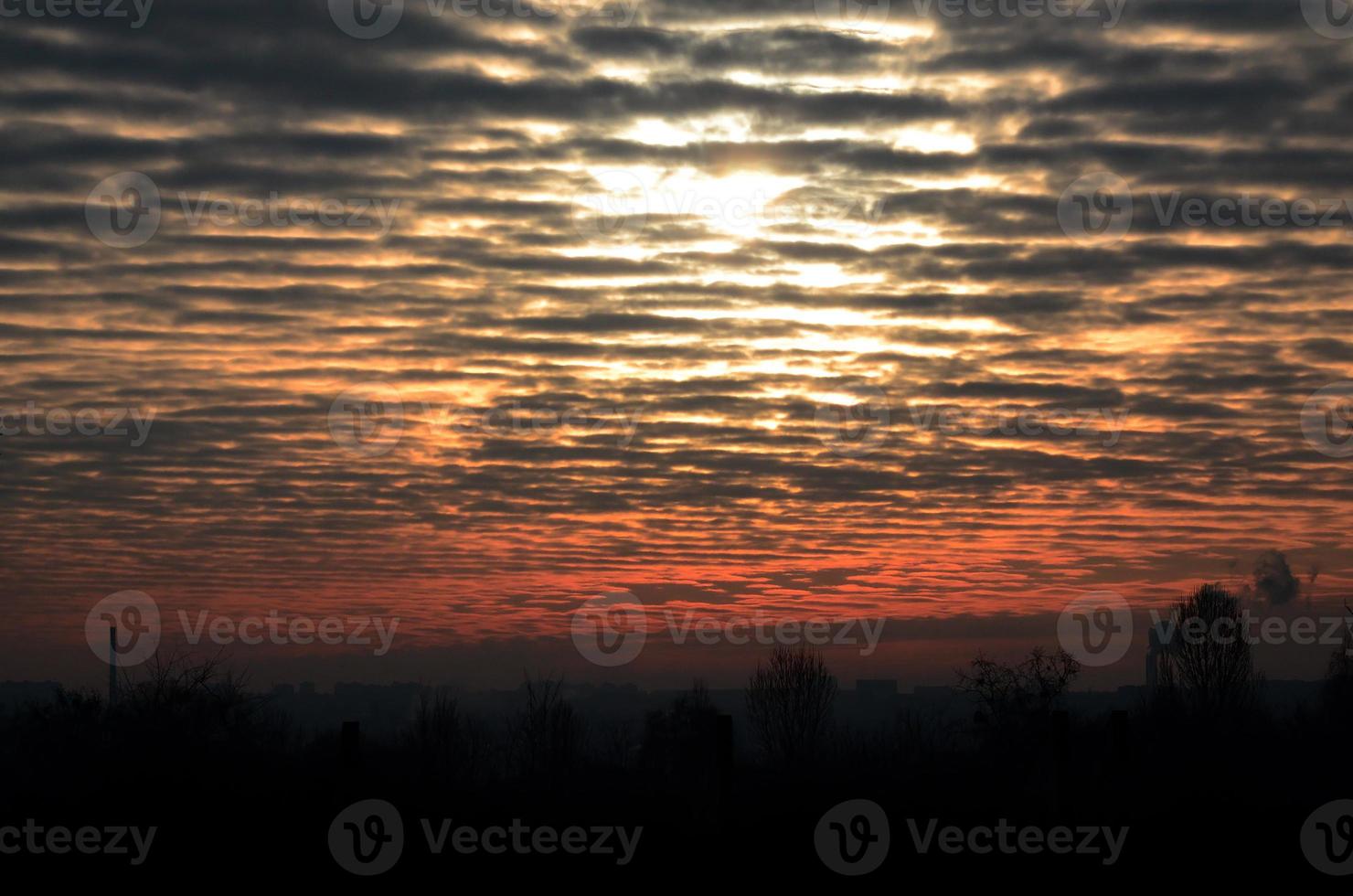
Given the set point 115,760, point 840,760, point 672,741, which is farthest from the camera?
point 672,741

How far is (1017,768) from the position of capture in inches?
1232

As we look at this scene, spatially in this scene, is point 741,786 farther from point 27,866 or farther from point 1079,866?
point 27,866

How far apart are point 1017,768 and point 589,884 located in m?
15.0

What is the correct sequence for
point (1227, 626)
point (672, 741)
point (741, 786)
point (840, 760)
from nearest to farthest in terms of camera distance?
1. point (741, 786)
2. point (840, 760)
3. point (672, 741)
4. point (1227, 626)

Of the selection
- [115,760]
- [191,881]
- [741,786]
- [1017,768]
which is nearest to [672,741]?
[1017,768]
